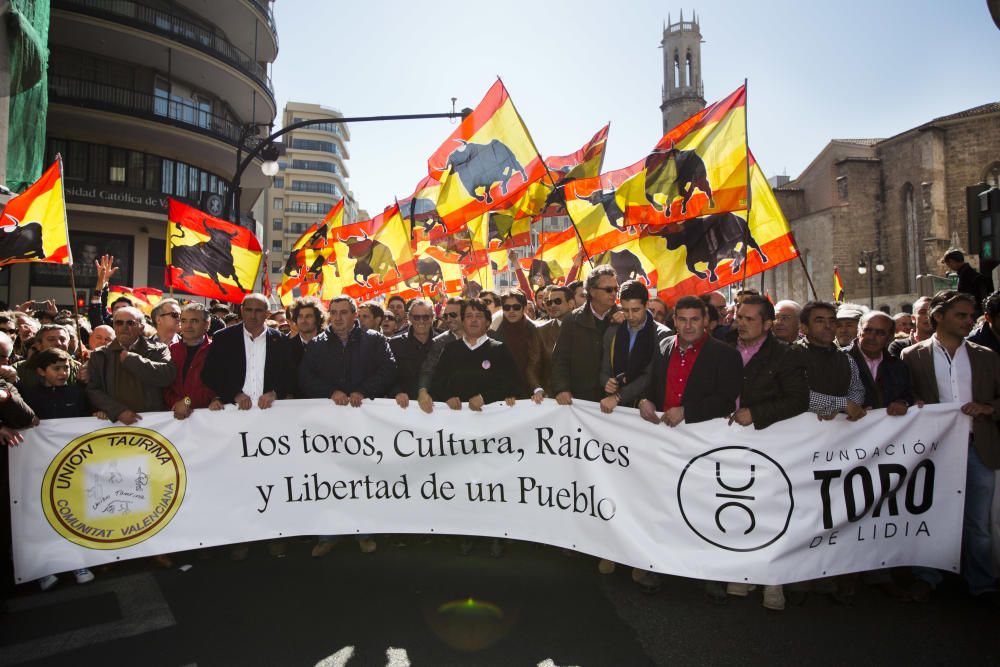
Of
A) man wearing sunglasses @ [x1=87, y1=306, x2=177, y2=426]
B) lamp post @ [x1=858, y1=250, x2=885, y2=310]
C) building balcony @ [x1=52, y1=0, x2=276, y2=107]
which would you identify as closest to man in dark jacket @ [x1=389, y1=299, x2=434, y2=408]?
man wearing sunglasses @ [x1=87, y1=306, x2=177, y2=426]

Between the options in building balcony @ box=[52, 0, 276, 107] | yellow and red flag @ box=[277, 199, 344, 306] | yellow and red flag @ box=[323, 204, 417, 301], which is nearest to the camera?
yellow and red flag @ box=[323, 204, 417, 301]

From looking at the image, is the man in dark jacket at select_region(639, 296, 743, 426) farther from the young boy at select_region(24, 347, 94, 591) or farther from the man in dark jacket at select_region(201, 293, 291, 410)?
the young boy at select_region(24, 347, 94, 591)

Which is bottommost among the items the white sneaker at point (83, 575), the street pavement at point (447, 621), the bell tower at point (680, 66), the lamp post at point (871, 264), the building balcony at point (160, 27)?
the street pavement at point (447, 621)

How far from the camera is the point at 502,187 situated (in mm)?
7621

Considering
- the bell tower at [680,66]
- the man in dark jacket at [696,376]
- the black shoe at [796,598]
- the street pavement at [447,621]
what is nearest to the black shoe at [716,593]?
the street pavement at [447,621]

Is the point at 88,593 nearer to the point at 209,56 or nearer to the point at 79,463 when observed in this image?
the point at 79,463

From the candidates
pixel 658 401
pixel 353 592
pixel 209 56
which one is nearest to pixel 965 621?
Answer: pixel 658 401

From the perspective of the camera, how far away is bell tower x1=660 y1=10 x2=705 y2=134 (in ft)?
280

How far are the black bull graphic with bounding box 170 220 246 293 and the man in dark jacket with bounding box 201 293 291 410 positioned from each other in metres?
5.22

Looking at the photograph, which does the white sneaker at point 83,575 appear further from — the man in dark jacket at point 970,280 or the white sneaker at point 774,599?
the man in dark jacket at point 970,280

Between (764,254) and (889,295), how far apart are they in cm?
4211

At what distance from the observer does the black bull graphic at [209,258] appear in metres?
9.54

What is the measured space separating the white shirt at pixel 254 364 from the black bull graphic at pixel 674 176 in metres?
4.46

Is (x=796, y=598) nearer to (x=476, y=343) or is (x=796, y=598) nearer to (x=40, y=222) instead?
(x=476, y=343)
